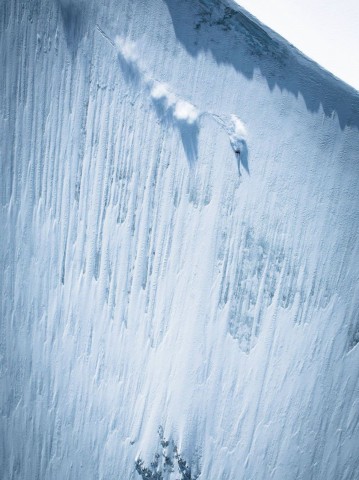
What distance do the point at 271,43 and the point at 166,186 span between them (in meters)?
0.30

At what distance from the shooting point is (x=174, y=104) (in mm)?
621

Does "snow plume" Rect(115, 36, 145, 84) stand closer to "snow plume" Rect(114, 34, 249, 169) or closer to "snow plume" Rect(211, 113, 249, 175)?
"snow plume" Rect(114, 34, 249, 169)

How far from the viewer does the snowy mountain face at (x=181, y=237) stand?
0.59 metres

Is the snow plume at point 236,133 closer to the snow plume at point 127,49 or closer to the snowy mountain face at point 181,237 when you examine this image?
the snowy mountain face at point 181,237

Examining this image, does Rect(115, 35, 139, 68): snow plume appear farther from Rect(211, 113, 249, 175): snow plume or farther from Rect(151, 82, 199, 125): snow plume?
Rect(211, 113, 249, 175): snow plume

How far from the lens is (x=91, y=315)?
757 millimetres

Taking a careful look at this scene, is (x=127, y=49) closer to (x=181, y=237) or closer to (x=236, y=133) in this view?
(x=236, y=133)

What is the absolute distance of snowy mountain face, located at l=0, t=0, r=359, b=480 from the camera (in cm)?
59

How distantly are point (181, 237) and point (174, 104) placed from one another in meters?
0.25

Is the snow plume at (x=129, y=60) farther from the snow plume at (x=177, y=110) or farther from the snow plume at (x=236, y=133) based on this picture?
Answer: the snow plume at (x=236, y=133)

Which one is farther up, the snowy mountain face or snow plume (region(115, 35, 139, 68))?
snow plume (region(115, 35, 139, 68))

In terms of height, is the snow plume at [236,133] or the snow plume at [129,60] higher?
the snow plume at [129,60]

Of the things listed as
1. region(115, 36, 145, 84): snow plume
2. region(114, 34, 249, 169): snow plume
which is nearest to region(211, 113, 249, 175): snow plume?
region(114, 34, 249, 169): snow plume

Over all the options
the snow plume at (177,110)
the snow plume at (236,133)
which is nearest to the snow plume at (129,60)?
the snow plume at (177,110)
